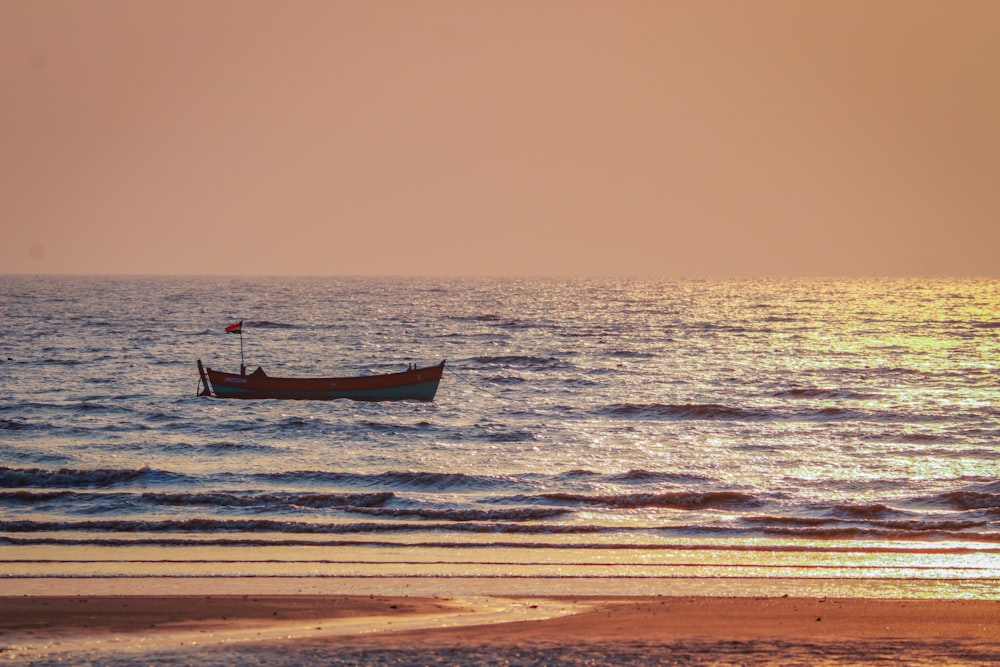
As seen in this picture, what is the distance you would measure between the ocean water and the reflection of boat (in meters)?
0.87

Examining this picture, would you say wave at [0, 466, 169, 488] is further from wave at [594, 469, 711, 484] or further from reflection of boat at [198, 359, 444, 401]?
reflection of boat at [198, 359, 444, 401]

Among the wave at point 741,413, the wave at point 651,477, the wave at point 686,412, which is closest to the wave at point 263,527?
the wave at point 651,477

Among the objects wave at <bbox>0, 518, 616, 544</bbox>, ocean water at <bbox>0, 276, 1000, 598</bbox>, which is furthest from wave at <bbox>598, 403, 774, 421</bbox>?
wave at <bbox>0, 518, 616, 544</bbox>

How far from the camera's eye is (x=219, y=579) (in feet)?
54.8

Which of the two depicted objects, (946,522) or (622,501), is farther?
(622,501)

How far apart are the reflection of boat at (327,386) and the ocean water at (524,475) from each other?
87 cm

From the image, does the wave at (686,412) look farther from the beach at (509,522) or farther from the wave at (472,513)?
the wave at (472,513)

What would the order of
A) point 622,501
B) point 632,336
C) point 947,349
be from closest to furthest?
point 622,501 < point 947,349 < point 632,336

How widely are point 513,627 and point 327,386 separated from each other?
33.1 metres

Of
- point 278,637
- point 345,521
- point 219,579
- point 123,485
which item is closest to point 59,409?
point 123,485

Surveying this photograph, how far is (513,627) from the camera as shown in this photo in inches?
548

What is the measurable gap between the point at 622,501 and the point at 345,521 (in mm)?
6146

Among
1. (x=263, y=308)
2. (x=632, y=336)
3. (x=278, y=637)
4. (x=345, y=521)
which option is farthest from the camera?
(x=263, y=308)

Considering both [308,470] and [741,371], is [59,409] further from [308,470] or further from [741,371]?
[741,371]
